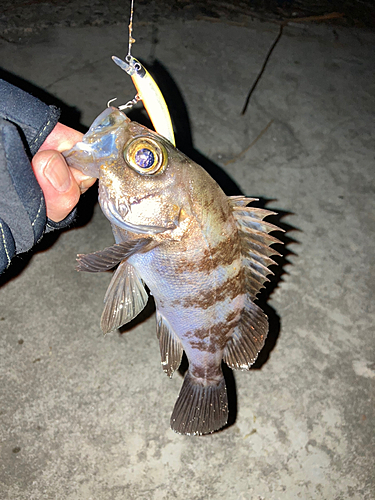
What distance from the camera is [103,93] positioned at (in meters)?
3.40

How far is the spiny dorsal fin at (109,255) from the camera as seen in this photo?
4.01ft

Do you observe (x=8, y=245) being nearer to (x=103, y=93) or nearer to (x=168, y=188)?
(x=168, y=188)

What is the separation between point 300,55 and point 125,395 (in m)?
3.66

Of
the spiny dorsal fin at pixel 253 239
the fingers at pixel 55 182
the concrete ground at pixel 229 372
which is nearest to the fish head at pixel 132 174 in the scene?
the fingers at pixel 55 182

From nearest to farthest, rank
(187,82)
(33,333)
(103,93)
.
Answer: (33,333), (103,93), (187,82)

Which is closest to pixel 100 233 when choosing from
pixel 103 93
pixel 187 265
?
pixel 103 93

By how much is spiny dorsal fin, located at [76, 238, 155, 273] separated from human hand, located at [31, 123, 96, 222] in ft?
0.96

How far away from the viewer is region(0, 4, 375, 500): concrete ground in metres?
2.18

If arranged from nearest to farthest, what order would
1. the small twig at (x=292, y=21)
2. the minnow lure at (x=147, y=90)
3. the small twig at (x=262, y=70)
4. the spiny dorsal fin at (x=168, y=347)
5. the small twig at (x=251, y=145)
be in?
the minnow lure at (x=147, y=90)
the spiny dorsal fin at (x=168, y=347)
the small twig at (x=251, y=145)
the small twig at (x=262, y=70)
the small twig at (x=292, y=21)

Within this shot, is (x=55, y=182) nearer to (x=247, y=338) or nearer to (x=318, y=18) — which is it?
(x=247, y=338)

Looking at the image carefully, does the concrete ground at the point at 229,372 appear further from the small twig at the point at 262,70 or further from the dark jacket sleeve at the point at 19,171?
the dark jacket sleeve at the point at 19,171

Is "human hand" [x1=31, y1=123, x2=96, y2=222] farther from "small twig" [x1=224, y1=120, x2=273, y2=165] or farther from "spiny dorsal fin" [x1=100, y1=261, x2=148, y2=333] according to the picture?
"small twig" [x1=224, y1=120, x2=273, y2=165]

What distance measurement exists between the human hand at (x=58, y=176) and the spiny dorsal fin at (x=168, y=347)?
531 millimetres

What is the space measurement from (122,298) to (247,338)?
1.61 feet
